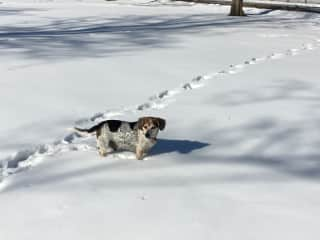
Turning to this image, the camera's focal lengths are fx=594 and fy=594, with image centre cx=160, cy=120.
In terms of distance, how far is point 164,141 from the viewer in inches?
179

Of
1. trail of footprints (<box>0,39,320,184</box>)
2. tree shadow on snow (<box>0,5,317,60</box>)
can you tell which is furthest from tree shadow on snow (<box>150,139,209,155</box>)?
tree shadow on snow (<box>0,5,317,60</box>)

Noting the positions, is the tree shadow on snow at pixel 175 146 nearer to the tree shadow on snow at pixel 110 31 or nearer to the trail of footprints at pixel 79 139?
the trail of footprints at pixel 79 139

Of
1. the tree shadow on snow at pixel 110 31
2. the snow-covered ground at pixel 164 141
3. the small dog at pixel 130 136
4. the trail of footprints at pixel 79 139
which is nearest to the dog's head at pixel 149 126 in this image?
the small dog at pixel 130 136

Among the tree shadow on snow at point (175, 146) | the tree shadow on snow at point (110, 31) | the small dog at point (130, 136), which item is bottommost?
the tree shadow on snow at point (110, 31)

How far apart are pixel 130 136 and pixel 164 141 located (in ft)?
1.84

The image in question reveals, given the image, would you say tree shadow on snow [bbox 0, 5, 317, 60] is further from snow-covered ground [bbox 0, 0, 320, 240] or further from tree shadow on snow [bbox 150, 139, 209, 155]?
tree shadow on snow [bbox 150, 139, 209, 155]

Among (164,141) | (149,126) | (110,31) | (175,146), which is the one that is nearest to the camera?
(149,126)

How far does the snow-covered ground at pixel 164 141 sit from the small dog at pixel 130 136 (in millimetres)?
97

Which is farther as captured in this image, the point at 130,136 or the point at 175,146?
the point at 175,146

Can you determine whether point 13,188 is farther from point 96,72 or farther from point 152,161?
point 96,72

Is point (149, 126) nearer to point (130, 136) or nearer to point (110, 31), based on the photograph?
point (130, 136)

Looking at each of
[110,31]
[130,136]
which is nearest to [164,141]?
[130,136]

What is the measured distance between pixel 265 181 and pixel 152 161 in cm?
79

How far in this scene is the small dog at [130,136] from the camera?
3.96 metres
